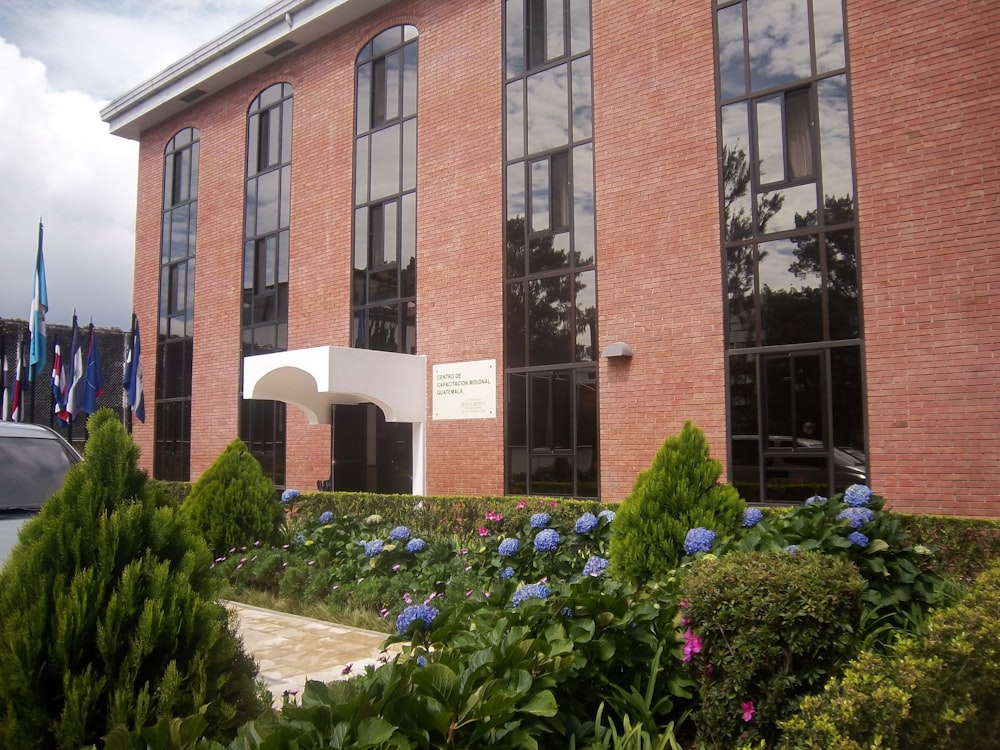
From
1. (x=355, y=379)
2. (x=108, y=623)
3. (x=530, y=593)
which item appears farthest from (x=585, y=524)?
(x=355, y=379)

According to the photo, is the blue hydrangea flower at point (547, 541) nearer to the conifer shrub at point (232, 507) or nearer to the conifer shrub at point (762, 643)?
the conifer shrub at point (762, 643)

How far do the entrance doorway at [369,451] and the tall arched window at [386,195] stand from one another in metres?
1.54

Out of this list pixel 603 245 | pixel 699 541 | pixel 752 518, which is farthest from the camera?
pixel 603 245

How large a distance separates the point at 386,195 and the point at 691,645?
14.5 meters

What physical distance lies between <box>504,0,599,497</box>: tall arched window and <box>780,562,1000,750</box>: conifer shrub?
10.1m

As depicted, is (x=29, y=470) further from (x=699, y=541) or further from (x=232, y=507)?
(x=699, y=541)

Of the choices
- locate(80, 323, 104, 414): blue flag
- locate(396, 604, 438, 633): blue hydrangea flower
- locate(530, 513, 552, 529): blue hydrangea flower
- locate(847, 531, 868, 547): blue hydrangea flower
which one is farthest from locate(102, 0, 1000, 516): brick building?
locate(396, 604, 438, 633): blue hydrangea flower

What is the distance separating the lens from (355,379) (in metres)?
14.2

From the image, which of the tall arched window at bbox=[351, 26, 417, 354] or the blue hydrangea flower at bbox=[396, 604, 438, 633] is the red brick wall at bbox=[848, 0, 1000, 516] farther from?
the tall arched window at bbox=[351, 26, 417, 354]

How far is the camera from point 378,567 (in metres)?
8.09

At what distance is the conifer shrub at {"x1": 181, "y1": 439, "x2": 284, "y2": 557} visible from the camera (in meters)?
10.1

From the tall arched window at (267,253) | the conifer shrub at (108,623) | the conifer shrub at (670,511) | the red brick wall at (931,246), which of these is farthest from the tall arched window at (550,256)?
the conifer shrub at (108,623)

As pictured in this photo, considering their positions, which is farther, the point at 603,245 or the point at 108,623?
the point at 603,245

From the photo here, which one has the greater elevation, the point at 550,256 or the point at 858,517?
the point at 550,256
